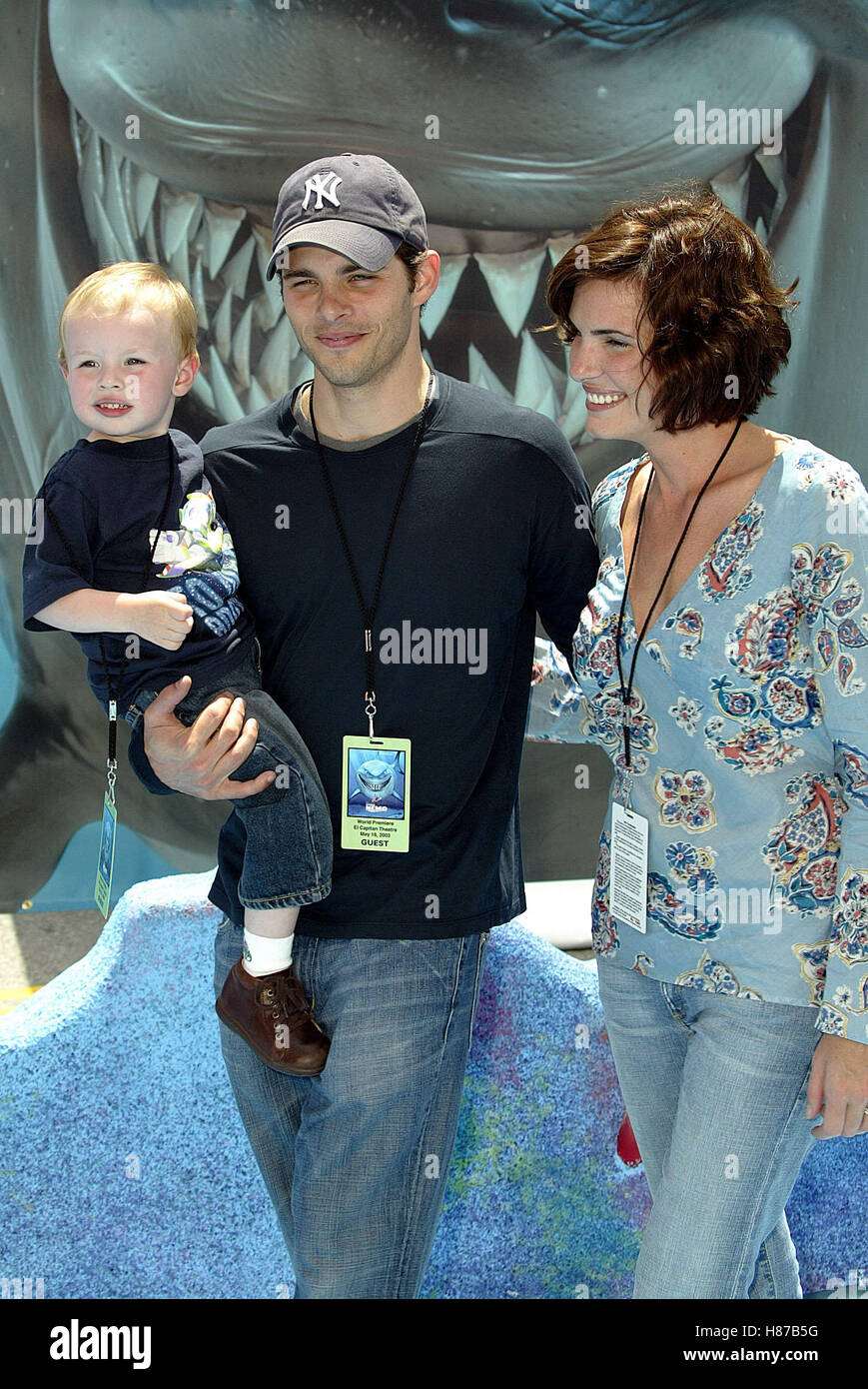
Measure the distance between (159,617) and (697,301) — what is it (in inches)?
32.3

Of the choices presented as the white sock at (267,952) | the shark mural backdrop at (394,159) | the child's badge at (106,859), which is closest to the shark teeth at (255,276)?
the shark mural backdrop at (394,159)

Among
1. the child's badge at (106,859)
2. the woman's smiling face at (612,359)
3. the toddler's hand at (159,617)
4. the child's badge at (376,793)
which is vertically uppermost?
the woman's smiling face at (612,359)

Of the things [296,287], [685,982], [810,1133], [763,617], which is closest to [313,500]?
[296,287]

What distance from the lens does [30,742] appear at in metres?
3.65

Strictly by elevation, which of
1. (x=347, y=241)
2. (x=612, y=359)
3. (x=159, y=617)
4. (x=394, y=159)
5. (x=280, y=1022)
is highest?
(x=394, y=159)

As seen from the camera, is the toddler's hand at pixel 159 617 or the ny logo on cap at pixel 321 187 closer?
the toddler's hand at pixel 159 617

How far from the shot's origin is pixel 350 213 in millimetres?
1714

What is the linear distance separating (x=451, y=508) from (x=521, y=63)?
2.10 m

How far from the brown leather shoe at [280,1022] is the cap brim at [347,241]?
104cm

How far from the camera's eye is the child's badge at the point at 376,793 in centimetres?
173

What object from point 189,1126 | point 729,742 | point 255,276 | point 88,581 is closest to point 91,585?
point 88,581

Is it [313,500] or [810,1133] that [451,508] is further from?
[810,1133]

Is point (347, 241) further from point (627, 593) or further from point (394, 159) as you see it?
point (394, 159)

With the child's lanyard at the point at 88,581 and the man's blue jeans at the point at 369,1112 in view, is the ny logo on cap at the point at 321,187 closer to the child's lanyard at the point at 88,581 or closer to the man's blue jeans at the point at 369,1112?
the child's lanyard at the point at 88,581
